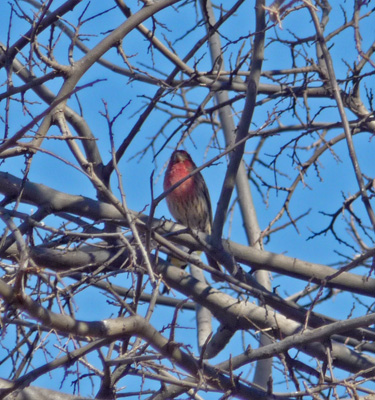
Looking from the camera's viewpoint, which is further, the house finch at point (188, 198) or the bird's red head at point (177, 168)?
the bird's red head at point (177, 168)

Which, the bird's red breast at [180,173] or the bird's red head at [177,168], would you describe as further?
the bird's red head at [177,168]

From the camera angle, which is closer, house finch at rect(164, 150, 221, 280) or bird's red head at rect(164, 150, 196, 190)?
house finch at rect(164, 150, 221, 280)

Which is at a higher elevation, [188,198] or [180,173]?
[180,173]

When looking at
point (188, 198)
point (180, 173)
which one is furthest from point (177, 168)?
point (188, 198)

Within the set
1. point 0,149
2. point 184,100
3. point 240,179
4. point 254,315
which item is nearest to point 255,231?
point 240,179

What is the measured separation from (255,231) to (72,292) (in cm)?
389

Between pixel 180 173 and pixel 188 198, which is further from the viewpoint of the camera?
pixel 180 173

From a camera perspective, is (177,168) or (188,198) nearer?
(188,198)

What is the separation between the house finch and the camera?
876 cm

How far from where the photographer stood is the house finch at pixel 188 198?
8.76 meters

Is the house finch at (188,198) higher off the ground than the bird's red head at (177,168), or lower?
lower

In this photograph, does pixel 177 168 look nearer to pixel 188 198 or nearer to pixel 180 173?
pixel 180 173

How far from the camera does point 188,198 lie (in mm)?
8750

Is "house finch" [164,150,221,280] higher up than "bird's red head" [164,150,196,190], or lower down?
lower down
